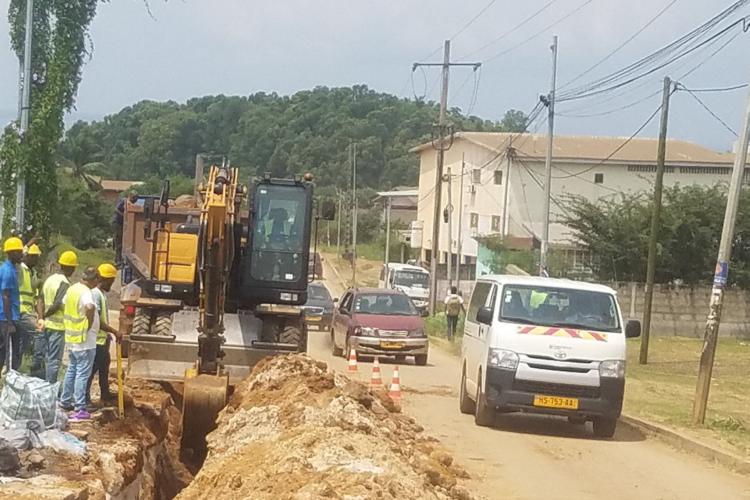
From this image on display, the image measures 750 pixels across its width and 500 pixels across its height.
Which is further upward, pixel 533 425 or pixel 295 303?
pixel 295 303

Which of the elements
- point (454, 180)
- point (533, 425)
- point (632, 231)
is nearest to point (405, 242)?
point (454, 180)

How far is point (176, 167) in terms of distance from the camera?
8481 cm

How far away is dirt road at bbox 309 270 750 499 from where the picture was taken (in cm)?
1218

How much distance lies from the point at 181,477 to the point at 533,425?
544cm

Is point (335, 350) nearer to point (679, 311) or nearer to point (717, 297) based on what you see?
point (717, 297)

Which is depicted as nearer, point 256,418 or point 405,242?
point 256,418

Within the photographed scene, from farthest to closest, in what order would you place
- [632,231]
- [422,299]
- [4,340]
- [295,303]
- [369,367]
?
[422,299], [632,231], [369,367], [295,303], [4,340]

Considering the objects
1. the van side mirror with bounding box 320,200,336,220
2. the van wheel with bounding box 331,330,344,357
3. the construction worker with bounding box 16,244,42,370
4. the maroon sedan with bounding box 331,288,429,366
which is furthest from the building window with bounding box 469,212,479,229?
the construction worker with bounding box 16,244,42,370

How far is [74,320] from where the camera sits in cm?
1245

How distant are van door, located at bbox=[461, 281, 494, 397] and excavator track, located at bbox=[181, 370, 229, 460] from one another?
4.32 m

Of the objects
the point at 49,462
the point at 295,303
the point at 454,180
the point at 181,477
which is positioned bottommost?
the point at 181,477

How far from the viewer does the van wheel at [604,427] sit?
53.2 feet

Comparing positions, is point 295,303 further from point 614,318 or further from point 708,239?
point 708,239

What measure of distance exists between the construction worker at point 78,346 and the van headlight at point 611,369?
6.93 m
